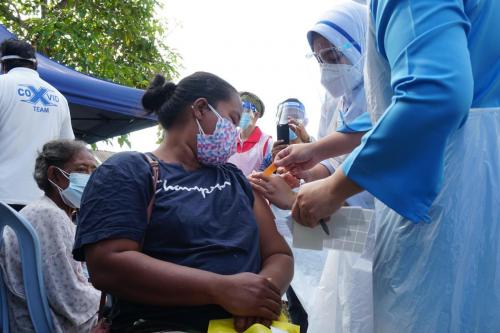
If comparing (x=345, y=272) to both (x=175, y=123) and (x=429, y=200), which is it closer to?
(x=429, y=200)

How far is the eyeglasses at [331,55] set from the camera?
2.19m

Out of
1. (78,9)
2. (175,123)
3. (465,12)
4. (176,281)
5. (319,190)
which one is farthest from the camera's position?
(78,9)

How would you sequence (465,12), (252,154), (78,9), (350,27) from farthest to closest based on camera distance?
(78,9), (252,154), (350,27), (465,12)

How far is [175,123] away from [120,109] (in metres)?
4.34

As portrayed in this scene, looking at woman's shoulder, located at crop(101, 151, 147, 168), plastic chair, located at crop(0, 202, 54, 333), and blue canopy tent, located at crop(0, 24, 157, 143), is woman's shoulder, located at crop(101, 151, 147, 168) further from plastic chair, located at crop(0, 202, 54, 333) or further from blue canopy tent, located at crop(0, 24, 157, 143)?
blue canopy tent, located at crop(0, 24, 157, 143)

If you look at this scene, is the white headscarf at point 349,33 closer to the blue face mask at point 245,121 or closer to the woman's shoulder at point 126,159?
the woman's shoulder at point 126,159

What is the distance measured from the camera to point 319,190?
4.74 ft

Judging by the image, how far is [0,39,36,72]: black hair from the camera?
3836mm

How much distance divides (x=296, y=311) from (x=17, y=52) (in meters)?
2.60

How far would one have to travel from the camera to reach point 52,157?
2891 mm

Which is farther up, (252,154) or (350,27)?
(350,27)

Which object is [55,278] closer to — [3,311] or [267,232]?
[3,311]

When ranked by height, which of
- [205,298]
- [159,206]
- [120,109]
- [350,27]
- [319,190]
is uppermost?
[350,27]

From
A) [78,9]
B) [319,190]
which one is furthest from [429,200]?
[78,9]
